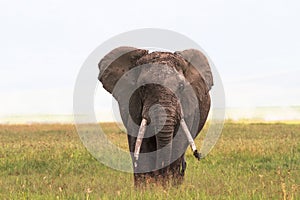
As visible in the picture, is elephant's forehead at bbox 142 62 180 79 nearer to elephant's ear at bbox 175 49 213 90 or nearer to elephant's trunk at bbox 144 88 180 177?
elephant's trunk at bbox 144 88 180 177

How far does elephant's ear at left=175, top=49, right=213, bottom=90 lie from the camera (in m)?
10.4

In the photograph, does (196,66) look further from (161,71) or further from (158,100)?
(158,100)

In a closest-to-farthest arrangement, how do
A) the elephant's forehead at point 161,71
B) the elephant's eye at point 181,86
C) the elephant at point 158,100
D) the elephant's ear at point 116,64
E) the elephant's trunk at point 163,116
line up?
the elephant's trunk at point 163,116 < the elephant at point 158,100 < the elephant's forehead at point 161,71 < the elephant's eye at point 181,86 < the elephant's ear at point 116,64

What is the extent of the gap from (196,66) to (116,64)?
1.62 metres

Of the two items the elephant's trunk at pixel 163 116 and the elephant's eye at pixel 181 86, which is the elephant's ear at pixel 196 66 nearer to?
the elephant's eye at pixel 181 86

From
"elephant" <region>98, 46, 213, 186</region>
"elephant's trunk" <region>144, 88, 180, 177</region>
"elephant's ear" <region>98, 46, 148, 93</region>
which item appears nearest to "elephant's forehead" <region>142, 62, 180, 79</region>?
"elephant" <region>98, 46, 213, 186</region>

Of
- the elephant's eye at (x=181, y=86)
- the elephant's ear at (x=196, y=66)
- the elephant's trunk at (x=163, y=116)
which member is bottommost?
the elephant's trunk at (x=163, y=116)

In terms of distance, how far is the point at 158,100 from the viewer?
8891 mm

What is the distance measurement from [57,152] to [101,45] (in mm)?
6178

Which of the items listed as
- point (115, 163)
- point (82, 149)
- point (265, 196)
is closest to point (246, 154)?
point (115, 163)

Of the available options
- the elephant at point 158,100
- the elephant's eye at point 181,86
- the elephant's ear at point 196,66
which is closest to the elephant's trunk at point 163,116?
the elephant at point 158,100

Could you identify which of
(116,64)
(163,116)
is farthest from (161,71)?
(116,64)

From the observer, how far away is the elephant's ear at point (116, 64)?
10273mm

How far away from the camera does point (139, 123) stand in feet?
32.0
